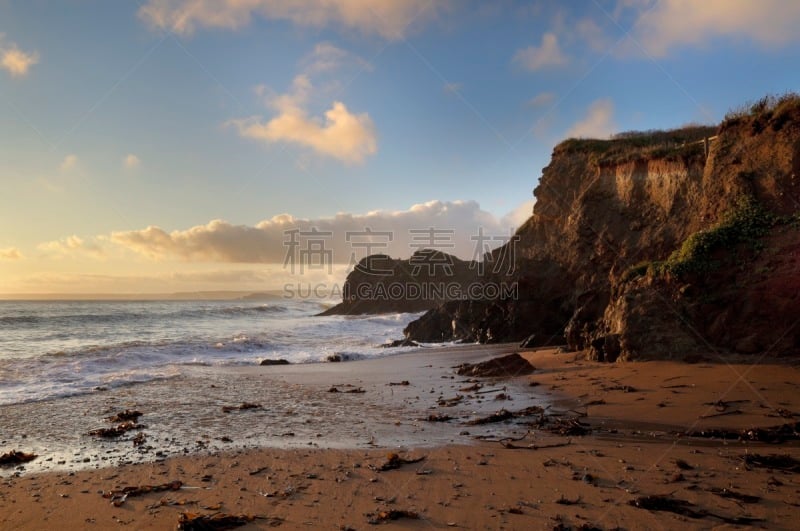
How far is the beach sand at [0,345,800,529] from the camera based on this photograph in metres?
4.54

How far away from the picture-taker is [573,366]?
12594mm

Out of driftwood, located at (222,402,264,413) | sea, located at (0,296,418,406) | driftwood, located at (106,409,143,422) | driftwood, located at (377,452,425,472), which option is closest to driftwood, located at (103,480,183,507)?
driftwood, located at (377,452,425,472)

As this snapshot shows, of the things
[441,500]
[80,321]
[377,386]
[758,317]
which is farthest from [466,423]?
[80,321]

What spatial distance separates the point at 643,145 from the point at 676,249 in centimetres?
769

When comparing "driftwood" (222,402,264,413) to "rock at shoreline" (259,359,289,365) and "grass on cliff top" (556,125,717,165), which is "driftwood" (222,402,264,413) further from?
"grass on cliff top" (556,125,717,165)

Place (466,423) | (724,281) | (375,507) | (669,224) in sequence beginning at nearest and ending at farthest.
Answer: (375,507) → (466,423) → (724,281) → (669,224)

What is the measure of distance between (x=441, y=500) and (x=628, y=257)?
50.5ft

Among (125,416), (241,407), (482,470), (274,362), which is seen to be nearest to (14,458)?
(125,416)

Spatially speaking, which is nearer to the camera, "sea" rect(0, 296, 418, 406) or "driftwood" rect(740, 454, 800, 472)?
"driftwood" rect(740, 454, 800, 472)

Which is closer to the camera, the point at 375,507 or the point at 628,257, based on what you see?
the point at 375,507

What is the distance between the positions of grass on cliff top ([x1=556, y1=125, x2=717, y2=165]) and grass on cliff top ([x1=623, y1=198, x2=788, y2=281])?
17.5 ft

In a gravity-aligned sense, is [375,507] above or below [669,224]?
below

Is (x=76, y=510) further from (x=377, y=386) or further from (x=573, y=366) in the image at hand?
(x=573, y=366)

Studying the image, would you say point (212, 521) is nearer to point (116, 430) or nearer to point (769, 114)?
point (116, 430)
